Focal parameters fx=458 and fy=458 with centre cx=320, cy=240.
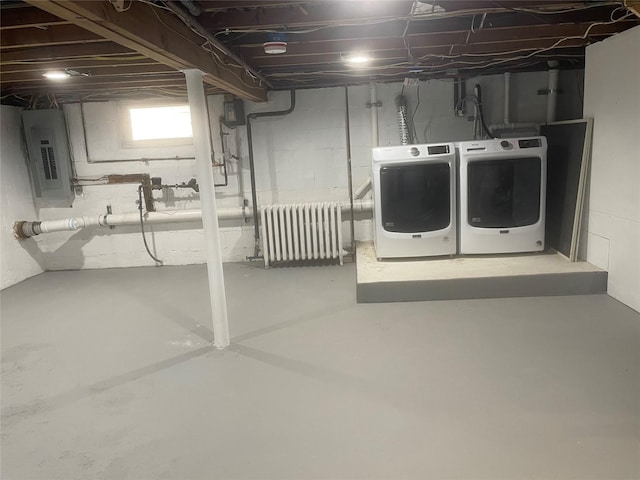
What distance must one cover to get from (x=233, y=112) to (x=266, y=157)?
0.60 metres

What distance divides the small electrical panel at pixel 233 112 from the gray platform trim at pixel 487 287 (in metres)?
2.48

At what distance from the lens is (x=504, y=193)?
13.7 ft

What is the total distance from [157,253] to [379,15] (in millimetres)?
3953


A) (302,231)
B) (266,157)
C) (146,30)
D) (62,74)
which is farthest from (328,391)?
(266,157)

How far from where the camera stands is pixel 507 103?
15.8 feet

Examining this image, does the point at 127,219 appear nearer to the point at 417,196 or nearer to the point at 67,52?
the point at 67,52

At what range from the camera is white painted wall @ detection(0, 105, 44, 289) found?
4.93 metres

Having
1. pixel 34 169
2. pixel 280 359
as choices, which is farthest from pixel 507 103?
pixel 34 169

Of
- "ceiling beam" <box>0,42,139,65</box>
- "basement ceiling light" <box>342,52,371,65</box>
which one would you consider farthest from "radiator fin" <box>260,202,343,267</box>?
"ceiling beam" <box>0,42,139,65</box>

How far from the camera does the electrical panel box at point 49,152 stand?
5.05 metres

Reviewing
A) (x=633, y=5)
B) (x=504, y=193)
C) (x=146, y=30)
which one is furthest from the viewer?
(x=504, y=193)

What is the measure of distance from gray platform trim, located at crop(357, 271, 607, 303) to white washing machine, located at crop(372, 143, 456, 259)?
0.62m

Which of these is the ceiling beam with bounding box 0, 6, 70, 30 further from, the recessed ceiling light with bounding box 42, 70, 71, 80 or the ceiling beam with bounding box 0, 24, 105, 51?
the recessed ceiling light with bounding box 42, 70, 71, 80

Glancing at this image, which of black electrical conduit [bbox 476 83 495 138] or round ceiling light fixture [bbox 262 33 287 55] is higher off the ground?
round ceiling light fixture [bbox 262 33 287 55]
